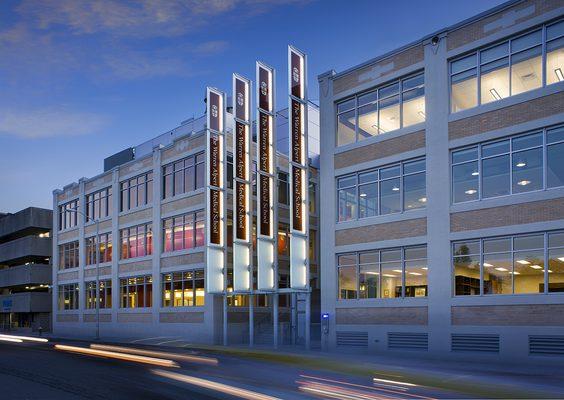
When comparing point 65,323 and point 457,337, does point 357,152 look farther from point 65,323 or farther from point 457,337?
point 65,323

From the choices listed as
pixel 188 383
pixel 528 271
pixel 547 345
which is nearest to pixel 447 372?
pixel 547 345

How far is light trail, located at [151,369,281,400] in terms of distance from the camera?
15.3m

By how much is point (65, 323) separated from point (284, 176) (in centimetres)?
2763

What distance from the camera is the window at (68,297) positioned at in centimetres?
5838

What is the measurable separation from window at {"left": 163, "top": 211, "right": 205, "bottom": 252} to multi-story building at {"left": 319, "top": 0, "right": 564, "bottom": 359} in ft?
37.9

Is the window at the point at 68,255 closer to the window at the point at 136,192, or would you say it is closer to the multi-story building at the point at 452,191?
the window at the point at 136,192

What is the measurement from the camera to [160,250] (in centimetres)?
4575

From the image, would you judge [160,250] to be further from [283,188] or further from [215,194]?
[215,194]

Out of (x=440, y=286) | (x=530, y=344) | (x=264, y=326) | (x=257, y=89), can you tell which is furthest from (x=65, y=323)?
(x=530, y=344)

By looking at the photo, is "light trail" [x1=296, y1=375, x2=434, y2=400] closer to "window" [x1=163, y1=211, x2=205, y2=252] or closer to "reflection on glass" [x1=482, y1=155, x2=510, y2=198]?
"reflection on glass" [x1=482, y1=155, x2=510, y2=198]

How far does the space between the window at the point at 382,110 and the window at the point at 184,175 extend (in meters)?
12.3

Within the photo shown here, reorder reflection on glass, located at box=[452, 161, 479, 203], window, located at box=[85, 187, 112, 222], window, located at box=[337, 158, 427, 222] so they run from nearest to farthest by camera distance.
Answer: reflection on glass, located at box=[452, 161, 479, 203]
window, located at box=[337, 158, 427, 222]
window, located at box=[85, 187, 112, 222]

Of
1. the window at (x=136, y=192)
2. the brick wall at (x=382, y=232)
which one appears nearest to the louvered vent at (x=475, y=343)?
the brick wall at (x=382, y=232)

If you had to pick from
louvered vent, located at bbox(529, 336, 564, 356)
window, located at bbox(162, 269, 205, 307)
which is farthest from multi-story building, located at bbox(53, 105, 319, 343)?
louvered vent, located at bbox(529, 336, 564, 356)
